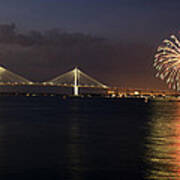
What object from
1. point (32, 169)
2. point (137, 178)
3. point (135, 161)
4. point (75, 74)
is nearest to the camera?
point (137, 178)

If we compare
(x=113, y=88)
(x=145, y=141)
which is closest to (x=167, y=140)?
(x=145, y=141)

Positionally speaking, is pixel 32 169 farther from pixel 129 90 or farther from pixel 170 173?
pixel 129 90

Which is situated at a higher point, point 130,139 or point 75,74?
point 75,74

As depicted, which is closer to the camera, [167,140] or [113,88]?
[167,140]

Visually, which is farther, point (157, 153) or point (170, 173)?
point (157, 153)

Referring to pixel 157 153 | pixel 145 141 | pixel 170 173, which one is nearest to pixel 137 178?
pixel 170 173

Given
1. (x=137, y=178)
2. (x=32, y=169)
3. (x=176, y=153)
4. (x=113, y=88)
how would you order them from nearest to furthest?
(x=137, y=178)
(x=32, y=169)
(x=176, y=153)
(x=113, y=88)

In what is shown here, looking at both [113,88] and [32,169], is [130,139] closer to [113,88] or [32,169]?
[32,169]

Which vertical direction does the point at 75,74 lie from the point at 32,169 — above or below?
above

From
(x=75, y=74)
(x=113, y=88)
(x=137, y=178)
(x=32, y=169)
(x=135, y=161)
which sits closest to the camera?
(x=137, y=178)
